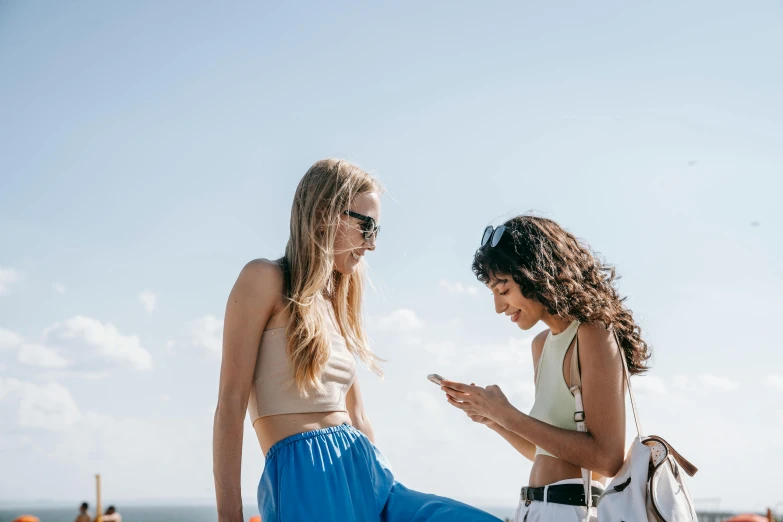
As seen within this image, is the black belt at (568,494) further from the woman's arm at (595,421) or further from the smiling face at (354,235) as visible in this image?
the smiling face at (354,235)

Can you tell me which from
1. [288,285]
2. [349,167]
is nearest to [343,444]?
[288,285]

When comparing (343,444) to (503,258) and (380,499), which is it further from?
(503,258)

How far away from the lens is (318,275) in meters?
3.45

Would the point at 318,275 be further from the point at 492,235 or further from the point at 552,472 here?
the point at 552,472

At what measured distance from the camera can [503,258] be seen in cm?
347

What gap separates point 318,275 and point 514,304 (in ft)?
2.98

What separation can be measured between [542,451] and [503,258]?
873 mm

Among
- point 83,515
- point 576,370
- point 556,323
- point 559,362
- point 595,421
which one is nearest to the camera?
point 595,421

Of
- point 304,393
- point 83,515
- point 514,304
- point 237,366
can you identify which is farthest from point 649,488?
point 83,515

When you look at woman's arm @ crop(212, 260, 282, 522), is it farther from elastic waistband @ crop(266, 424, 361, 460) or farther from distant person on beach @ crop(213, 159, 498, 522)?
elastic waistband @ crop(266, 424, 361, 460)

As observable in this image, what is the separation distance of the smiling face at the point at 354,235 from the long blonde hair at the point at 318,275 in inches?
1.5

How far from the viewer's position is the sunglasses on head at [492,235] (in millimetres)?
3533

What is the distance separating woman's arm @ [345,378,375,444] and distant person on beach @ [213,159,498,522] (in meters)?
0.27

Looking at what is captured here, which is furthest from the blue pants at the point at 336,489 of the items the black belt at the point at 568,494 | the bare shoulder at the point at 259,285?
the bare shoulder at the point at 259,285
